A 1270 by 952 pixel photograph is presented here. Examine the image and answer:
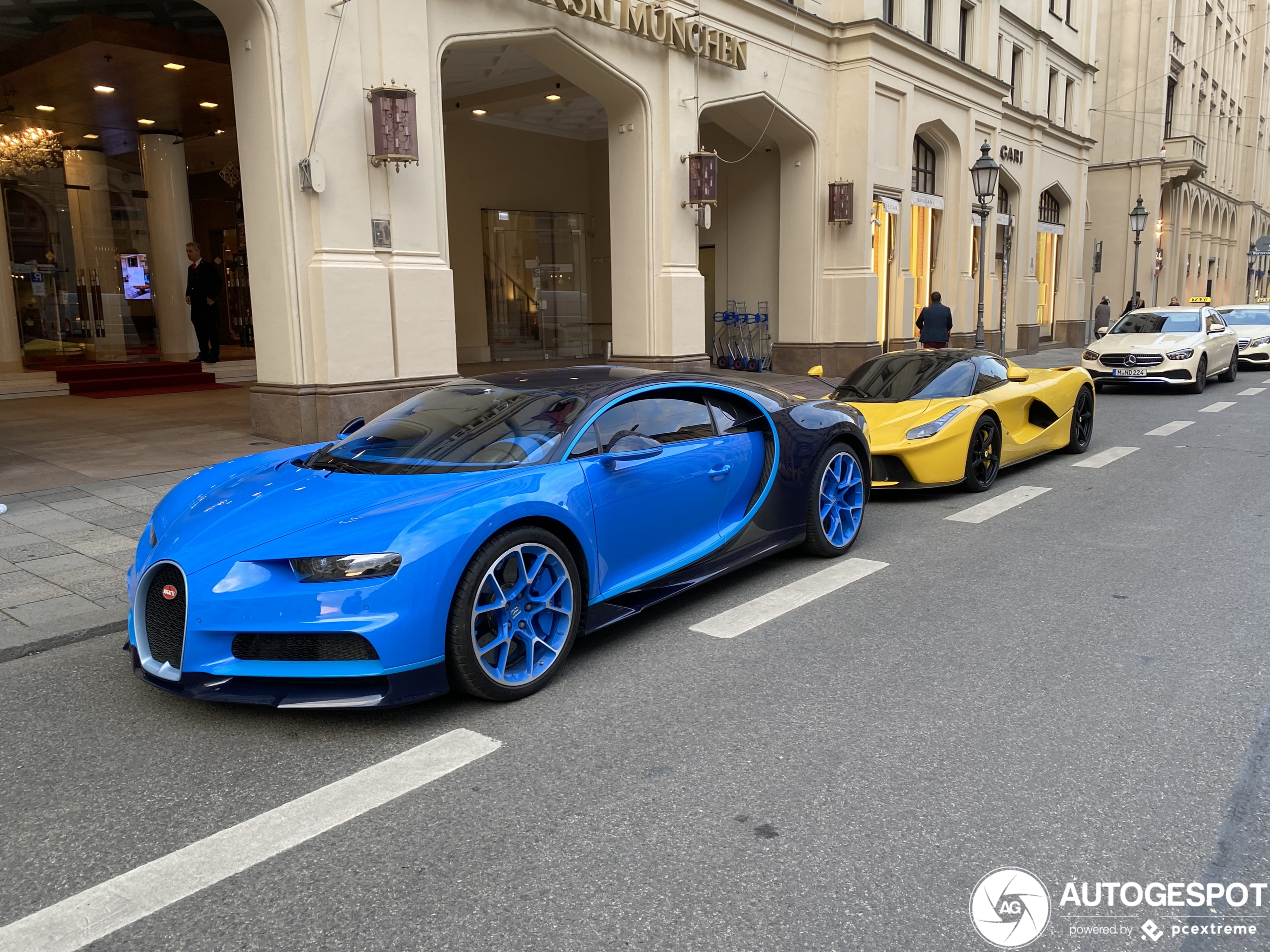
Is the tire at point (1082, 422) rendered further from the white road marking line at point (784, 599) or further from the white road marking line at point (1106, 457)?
the white road marking line at point (784, 599)

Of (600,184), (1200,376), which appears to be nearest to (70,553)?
(1200,376)

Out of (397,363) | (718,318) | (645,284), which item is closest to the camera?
(397,363)

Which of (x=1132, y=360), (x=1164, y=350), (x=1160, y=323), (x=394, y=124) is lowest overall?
(x=1132, y=360)

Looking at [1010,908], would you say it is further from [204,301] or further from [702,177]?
[204,301]

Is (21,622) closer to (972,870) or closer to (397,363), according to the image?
(972,870)

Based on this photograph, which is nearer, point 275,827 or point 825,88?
point 275,827

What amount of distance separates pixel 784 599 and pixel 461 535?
7.59 feet

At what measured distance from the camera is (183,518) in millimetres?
4254

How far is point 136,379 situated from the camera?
639 inches

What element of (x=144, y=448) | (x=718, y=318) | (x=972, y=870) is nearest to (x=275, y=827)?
(x=972, y=870)

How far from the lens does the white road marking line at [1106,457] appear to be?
978 cm

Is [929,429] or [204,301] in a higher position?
[204,301]

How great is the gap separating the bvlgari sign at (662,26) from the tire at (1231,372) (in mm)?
10923

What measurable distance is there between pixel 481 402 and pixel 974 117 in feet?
75.5
